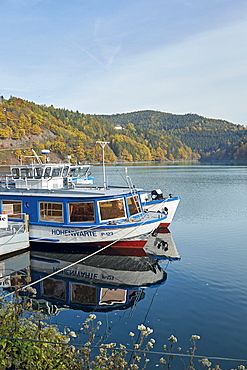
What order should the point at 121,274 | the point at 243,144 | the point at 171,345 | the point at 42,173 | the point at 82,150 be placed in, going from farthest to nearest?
1. the point at 243,144
2. the point at 82,150
3. the point at 42,173
4. the point at 121,274
5. the point at 171,345

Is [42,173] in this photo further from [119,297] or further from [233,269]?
[233,269]

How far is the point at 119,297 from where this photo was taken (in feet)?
42.8

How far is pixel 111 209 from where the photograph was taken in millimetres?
18766

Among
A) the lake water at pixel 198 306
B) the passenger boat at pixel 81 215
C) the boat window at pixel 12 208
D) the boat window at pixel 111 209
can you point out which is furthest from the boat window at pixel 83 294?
the boat window at pixel 12 208

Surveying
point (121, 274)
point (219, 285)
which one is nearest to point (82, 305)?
point (121, 274)

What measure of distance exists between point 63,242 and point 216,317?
397 inches

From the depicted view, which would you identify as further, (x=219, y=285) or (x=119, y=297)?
(x=219, y=285)

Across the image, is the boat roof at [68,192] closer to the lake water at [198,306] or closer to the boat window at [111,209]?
the boat window at [111,209]

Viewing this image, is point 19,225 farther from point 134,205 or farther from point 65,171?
point 134,205

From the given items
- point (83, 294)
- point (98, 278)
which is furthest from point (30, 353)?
point (98, 278)

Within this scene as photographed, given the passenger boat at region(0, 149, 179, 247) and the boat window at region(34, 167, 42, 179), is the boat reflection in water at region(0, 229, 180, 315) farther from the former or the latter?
the boat window at region(34, 167, 42, 179)

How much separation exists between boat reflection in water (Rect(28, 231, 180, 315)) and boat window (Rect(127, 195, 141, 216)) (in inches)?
92.2

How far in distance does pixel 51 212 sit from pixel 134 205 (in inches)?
194

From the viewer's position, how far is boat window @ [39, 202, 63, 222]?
19.0 m
